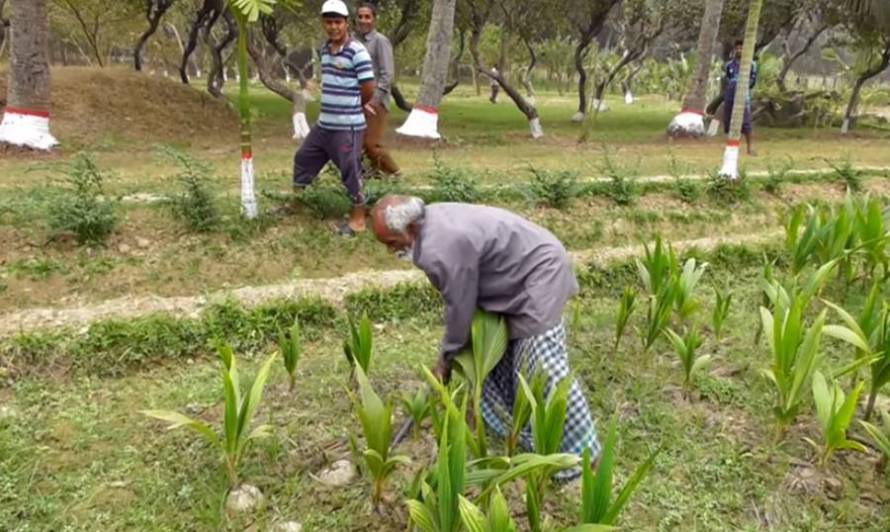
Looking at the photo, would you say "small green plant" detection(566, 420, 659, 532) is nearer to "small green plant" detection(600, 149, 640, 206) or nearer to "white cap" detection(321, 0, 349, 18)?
"white cap" detection(321, 0, 349, 18)

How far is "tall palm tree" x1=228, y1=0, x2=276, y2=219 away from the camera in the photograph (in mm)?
4895

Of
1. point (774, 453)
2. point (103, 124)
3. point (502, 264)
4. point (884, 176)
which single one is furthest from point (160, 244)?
point (884, 176)

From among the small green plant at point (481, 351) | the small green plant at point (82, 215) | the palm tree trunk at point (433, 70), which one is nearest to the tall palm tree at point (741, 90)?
the palm tree trunk at point (433, 70)

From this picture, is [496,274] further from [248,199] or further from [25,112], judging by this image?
[25,112]

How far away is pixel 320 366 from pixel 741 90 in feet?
19.2

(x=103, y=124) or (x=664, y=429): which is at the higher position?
(x=103, y=124)

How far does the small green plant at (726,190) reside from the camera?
24.7ft

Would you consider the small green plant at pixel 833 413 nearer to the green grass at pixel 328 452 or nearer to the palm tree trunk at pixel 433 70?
the green grass at pixel 328 452

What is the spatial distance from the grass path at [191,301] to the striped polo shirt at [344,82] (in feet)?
3.76

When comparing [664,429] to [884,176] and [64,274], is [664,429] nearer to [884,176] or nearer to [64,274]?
[64,274]

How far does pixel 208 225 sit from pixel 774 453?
160 inches

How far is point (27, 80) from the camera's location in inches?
333

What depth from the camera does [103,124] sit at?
1062 centimetres

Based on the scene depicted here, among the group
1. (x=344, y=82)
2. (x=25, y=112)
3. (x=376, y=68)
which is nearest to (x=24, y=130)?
(x=25, y=112)
